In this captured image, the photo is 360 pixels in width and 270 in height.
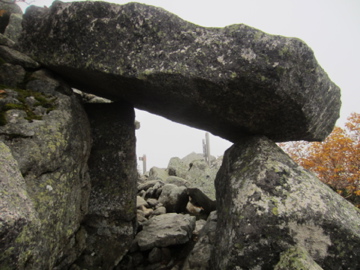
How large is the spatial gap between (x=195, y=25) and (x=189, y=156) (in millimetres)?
22841

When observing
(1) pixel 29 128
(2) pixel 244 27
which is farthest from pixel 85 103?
(2) pixel 244 27

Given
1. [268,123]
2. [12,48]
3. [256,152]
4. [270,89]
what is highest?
[12,48]

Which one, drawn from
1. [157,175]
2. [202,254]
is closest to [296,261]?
[202,254]

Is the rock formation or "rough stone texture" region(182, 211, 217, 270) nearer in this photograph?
the rock formation

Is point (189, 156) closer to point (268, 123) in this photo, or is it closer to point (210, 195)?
point (210, 195)

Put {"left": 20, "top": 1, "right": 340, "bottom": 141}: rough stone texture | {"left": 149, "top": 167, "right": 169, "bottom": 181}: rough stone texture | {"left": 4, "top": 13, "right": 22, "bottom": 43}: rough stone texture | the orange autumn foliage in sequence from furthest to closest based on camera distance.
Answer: the orange autumn foliage < {"left": 149, "top": 167, "right": 169, "bottom": 181}: rough stone texture < {"left": 4, "top": 13, "right": 22, "bottom": 43}: rough stone texture < {"left": 20, "top": 1, "right": 340, "bottom": 141}: rough stone texture

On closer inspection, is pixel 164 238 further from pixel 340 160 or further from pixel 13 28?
pixel 340 160

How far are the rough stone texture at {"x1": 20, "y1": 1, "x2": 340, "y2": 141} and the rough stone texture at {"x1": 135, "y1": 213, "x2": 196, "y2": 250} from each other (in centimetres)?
244

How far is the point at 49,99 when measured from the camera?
481 centimetres

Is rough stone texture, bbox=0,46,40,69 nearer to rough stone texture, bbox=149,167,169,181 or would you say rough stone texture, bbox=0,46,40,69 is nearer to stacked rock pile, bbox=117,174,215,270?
stacked rock pile, bbox=117,174,215,270

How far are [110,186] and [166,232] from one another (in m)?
1.49

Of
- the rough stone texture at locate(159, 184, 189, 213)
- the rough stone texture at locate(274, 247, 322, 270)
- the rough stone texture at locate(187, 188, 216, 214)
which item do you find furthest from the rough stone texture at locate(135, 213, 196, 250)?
the rough stone texture at locate(274, 247, 322, 270)

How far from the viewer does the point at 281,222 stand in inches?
163

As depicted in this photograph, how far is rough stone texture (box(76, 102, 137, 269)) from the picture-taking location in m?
5.33
